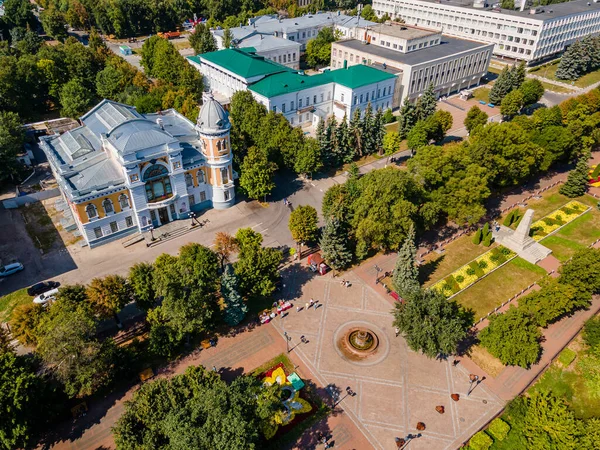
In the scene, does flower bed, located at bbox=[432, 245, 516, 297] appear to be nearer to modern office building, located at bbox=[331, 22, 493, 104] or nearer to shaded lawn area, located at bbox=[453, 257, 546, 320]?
shaded lawn area, located at bbox=[453, 257, 546, 320]

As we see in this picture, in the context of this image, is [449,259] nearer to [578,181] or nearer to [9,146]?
[578,181]

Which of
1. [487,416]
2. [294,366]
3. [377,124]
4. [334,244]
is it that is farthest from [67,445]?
[377,124]

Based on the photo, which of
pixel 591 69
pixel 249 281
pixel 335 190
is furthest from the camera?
pixel 591 69

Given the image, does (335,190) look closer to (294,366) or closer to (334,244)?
(334,244)

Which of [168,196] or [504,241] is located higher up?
[168,196]

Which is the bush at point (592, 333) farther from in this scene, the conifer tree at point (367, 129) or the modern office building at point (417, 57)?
the modern office building at point (417, 57)

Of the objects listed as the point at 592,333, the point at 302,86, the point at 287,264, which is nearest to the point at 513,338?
the point at 592,333
